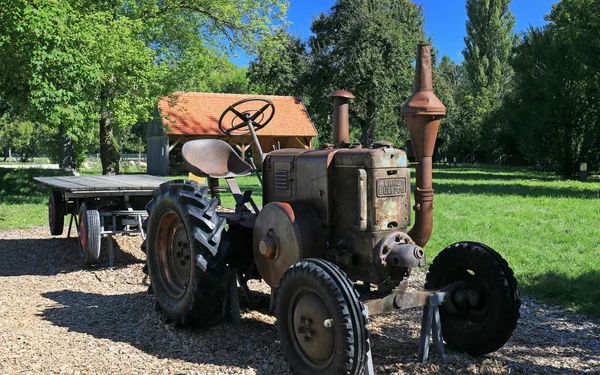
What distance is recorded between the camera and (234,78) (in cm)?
6134

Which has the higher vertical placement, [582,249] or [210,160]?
[210,160]

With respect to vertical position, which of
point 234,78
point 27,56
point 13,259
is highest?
point 234,78

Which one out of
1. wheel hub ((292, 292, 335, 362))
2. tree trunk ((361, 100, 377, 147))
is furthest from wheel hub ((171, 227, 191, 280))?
tree trunk ((361, 100, 377, 147))

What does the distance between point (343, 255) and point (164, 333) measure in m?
1.76

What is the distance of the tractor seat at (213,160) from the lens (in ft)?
17.1

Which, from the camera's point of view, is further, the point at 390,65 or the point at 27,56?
the point at 390,65

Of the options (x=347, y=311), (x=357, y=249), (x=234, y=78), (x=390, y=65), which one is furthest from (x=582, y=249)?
(x=234, y=78)

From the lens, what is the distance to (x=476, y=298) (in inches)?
159

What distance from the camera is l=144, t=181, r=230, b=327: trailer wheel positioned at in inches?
172

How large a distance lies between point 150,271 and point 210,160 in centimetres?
120

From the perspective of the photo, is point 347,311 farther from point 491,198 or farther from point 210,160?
point 491,198

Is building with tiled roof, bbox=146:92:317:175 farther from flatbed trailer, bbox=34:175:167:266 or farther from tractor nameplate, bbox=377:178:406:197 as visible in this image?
tractor nameplate, bbox=377:178:406:197

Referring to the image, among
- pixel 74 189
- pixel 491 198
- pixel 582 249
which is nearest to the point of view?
pixel 74 189

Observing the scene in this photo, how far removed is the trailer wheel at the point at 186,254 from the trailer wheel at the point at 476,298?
1.72 meters
